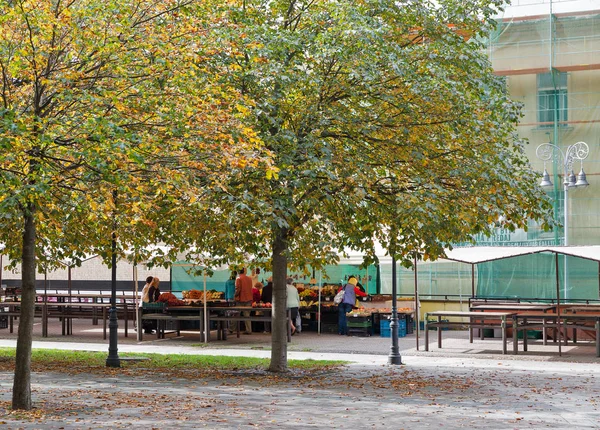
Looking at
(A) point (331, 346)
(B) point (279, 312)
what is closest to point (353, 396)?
(B) point (279, 312)

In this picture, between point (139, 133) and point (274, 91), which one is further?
point (274, 91)

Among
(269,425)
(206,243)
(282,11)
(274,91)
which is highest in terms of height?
(282,11)

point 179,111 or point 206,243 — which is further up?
point 179,111

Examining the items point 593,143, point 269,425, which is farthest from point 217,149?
point 593,143

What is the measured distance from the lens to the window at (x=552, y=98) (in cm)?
3528

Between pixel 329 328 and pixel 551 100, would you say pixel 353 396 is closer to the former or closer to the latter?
pixel 329 328

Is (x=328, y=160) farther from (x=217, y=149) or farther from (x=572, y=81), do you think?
(x=572, y=81)

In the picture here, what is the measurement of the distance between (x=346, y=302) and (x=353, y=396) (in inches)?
516

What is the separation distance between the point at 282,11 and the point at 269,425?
26.9ft

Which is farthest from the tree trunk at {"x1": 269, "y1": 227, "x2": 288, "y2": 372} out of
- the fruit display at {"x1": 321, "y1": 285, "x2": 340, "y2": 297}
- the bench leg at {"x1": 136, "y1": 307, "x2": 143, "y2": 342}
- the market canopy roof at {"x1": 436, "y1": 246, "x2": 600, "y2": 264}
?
the fruit display at {"x1": 321, "y1": 285, "x2": 340, "y2": 297}

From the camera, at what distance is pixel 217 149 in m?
11.6

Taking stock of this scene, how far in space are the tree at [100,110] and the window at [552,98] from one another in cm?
2510

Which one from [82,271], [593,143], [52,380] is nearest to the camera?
[52,380]

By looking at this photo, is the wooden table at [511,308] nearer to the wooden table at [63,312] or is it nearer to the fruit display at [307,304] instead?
the fruit display at [307,304]
